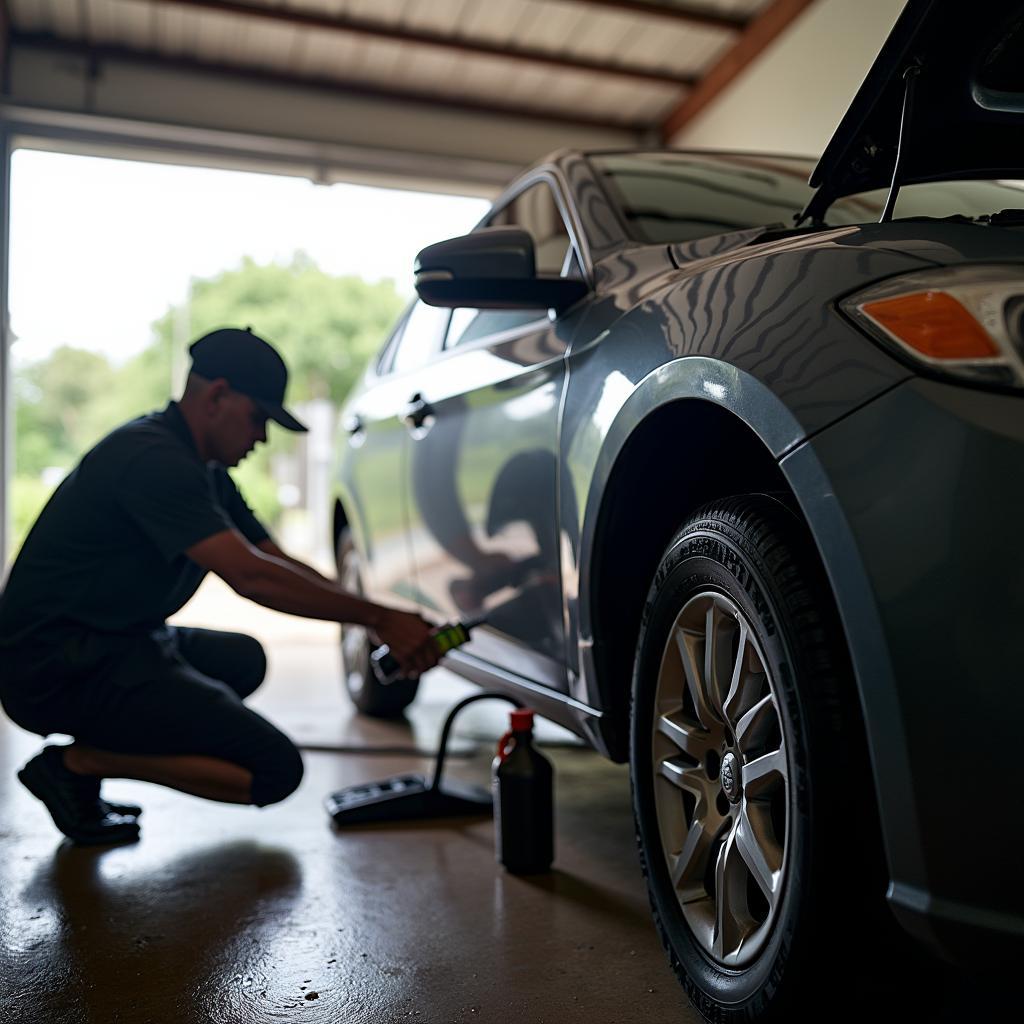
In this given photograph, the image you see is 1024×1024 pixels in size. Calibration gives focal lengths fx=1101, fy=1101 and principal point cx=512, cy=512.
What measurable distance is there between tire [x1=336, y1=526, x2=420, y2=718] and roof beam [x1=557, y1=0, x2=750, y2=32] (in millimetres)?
4212

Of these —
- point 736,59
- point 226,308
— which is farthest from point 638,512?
point 226,308

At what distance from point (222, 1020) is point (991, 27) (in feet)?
5.26

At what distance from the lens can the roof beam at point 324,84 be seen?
6832 mm

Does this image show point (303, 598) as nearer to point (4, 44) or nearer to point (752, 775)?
point (752, 775)

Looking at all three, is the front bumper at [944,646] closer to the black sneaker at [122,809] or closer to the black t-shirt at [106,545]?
the black t-shirt at [106,545]

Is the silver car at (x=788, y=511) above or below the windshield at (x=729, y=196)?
below

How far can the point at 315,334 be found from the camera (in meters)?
22.5

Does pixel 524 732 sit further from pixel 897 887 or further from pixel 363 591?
pixel 363 591

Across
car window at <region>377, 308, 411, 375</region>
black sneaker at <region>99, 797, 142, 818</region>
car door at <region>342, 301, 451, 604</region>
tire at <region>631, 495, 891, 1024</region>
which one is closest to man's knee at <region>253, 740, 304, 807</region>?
black sneaker at <region>99, 797, 142, 818</region>

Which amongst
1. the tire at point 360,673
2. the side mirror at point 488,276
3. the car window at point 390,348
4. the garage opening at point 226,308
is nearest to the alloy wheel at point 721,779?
the side mirror at point 488,276

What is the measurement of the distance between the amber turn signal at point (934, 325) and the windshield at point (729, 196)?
85 centimetres

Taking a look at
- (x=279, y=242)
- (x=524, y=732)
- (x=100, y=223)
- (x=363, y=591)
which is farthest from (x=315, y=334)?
(x=524, y=732)

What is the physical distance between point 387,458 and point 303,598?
0.83 m

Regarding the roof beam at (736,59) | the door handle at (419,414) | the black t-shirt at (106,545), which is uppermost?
the roof beam at (736,59)
